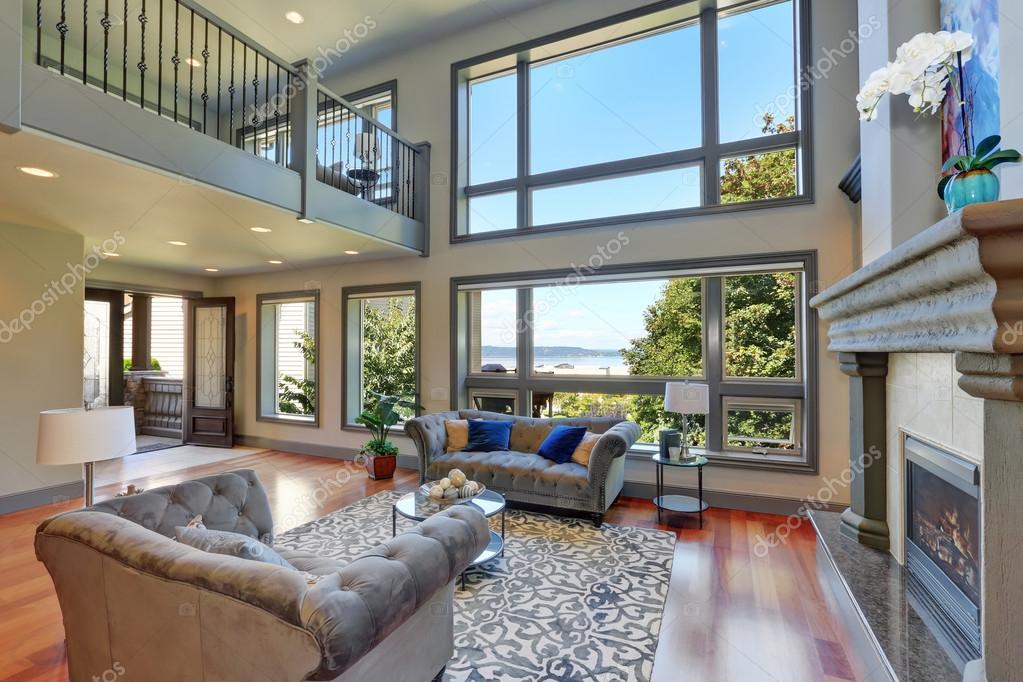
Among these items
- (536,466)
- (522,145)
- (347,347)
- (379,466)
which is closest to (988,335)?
(536,466)

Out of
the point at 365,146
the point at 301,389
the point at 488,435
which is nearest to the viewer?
the point at 488,435

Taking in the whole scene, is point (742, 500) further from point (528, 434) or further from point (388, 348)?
point (388, 348)

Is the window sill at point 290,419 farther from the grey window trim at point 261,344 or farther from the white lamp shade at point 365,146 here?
the white lamp shade at point 365,146

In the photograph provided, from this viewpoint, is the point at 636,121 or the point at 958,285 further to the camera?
the point at 636,121

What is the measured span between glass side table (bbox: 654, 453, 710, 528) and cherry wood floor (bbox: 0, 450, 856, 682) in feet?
0.31

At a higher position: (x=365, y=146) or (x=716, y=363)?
(x=365, y=146)

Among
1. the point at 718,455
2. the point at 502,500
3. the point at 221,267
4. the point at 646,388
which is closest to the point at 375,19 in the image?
the point at 221,267

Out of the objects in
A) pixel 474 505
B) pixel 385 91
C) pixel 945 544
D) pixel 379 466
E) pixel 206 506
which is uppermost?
pixel 385 91

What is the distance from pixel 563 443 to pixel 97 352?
28.1 ft

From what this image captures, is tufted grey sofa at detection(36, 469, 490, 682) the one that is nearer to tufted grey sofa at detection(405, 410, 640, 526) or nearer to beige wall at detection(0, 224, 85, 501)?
tufted grey sofa at detection(405, 410, 640, 526)

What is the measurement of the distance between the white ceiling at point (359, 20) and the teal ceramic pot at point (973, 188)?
4775mm

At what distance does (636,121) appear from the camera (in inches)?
184

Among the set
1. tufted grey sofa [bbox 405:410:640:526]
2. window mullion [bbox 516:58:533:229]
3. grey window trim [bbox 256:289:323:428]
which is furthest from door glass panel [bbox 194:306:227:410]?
window mullion [bbox 516:58:533:229]

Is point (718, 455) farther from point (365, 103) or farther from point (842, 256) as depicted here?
point (365, 103)
